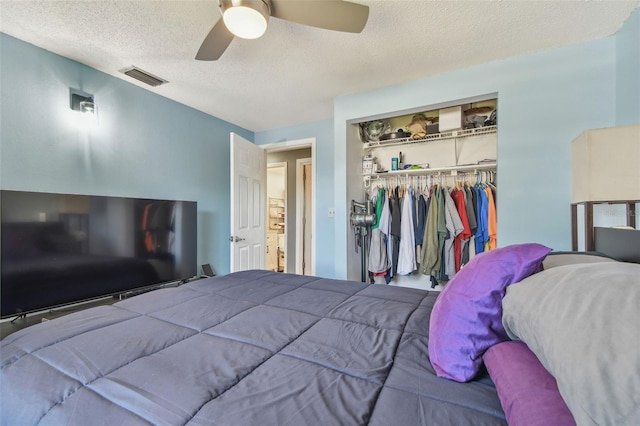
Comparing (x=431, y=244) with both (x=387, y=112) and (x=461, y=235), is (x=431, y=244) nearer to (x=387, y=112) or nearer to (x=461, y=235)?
(x=461, y=235)

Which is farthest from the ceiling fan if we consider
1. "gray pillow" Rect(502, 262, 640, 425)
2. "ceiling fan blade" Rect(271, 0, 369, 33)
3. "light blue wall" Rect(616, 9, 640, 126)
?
"light blue wall" Rect(616, 9, 640, 126)

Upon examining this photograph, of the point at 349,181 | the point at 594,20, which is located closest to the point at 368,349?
the point at 349,181

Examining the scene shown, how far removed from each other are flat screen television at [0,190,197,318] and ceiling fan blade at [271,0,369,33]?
1935mm

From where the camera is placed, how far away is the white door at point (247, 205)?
3025 mm

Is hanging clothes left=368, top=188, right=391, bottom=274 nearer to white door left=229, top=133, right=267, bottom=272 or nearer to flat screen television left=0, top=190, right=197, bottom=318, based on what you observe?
white door left=229, top=133, right=267, bottom=272

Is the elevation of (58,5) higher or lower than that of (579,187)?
higher

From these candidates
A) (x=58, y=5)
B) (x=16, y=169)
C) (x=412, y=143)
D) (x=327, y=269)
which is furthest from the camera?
(x=327, y=269)

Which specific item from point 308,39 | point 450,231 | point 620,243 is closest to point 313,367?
point 620,243

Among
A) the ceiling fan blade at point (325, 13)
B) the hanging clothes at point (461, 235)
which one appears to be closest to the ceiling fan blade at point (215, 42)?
the ceiling fan blade at point (325, 13)

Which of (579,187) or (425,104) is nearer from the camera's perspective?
(579,187)

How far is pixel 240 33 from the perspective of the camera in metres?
1.41

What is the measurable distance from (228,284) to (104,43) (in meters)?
1.93

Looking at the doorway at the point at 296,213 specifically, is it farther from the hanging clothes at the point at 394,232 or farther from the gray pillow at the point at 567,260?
the gray pillow at the point at 567,260

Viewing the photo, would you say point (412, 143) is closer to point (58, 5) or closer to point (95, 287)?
point (58, 5)
